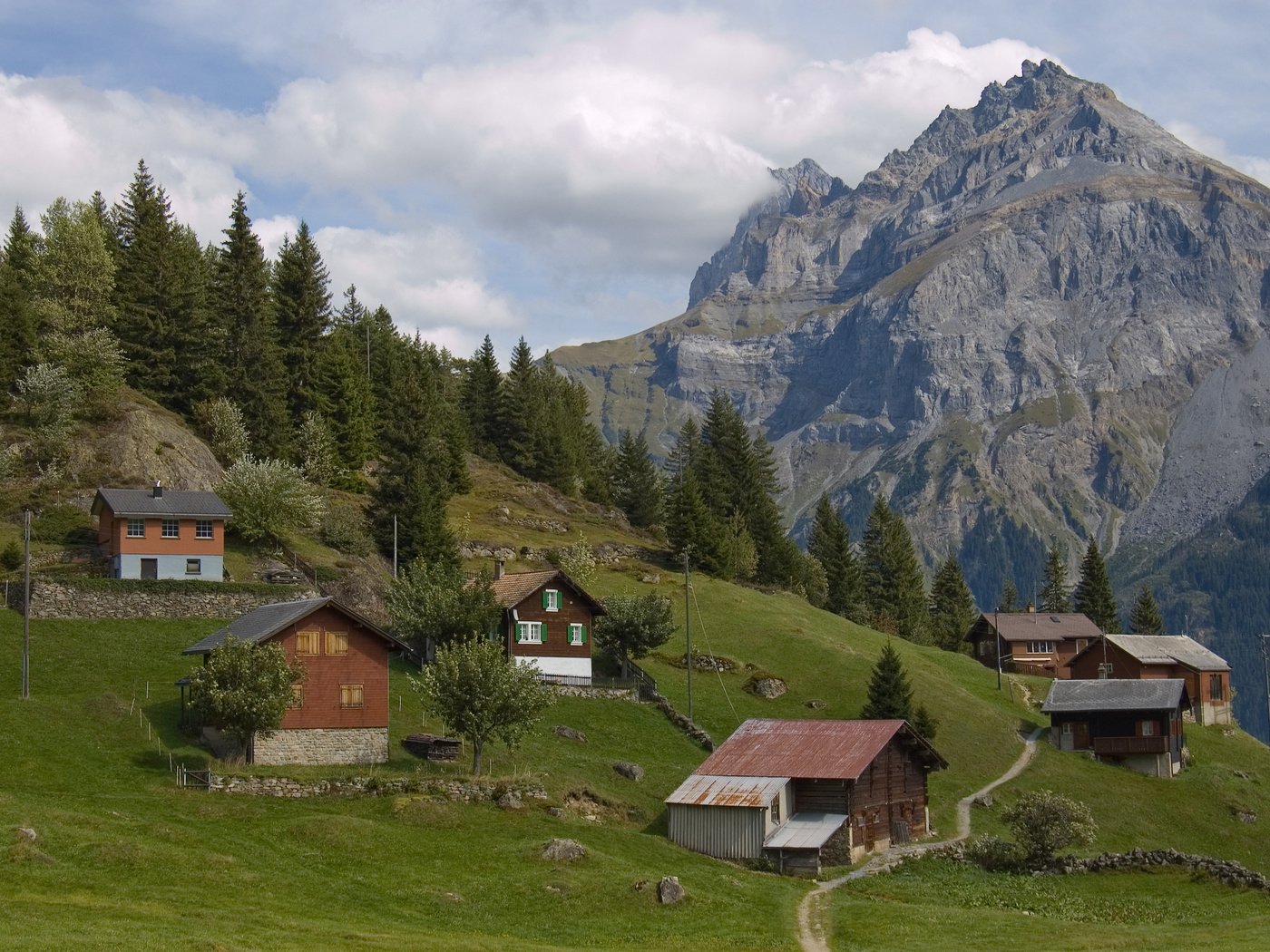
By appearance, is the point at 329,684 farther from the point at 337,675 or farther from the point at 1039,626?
the point at 1039,626

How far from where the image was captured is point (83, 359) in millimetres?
104188

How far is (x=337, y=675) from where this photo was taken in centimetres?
6488

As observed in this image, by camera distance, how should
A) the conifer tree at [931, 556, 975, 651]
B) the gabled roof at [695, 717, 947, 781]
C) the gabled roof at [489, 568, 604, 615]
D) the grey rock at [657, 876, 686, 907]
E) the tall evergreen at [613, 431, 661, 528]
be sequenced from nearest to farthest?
the grey rock at [657, 876, 686, 907] < the gabled roof at [695, 717, 947, 781] < the gabled roof at [489, 568, 604, 615] < the tall evergreen at [613, 431, 661, 528] < the conifer tree at [931, 556, 975, 651]

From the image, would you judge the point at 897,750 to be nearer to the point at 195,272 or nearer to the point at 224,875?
the point at 224,875

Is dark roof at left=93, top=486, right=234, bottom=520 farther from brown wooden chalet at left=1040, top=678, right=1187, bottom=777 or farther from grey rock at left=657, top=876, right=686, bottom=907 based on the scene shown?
brown wooden chalet at left=1040, top=678, right=1187, bottom=777

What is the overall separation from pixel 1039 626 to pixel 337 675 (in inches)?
3542

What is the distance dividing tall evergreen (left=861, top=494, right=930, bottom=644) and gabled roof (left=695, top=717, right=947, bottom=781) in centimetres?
7216

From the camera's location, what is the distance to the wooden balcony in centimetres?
9462

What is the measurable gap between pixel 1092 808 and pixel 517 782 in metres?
40.7

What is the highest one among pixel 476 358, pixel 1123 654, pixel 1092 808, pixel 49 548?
pixel 476 358

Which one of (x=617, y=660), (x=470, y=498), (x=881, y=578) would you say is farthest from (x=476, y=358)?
(x=617, y=660)

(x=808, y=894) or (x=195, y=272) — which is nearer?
(x=808, y=894)

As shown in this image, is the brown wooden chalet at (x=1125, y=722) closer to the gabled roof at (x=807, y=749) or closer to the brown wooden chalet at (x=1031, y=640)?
the gabled roof at (x=807, y=749)

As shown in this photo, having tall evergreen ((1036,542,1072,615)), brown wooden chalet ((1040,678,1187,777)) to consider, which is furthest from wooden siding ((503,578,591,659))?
tall evergreen ((1036,542,1072,615))
